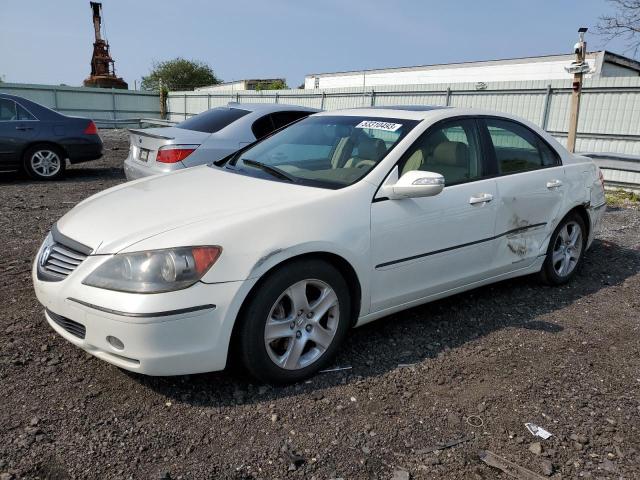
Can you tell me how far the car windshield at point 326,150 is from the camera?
11.3 feet

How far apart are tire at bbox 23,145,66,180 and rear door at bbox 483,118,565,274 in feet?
27.2

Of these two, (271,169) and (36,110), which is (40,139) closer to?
(36,110)

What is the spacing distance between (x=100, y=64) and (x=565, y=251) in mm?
44303

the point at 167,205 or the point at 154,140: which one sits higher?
the point at 154,140

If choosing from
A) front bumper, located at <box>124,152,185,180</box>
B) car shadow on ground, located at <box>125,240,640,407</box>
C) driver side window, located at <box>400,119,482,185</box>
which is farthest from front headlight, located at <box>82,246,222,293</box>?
front bumper, located at <box>124,152,185,180</box>

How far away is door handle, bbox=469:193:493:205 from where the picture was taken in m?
3.68

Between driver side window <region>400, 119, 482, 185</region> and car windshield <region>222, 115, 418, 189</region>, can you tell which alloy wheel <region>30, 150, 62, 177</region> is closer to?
car windshield <region>222, 115, 418, 189</region>

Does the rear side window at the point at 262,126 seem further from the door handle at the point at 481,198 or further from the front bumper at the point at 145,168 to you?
the door handle at the point at 481,198

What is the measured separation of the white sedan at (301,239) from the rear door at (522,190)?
0.04 feet

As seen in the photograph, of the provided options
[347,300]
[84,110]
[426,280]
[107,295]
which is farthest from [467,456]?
[84,110]

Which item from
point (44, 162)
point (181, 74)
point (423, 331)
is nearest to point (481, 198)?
point (423, 331)

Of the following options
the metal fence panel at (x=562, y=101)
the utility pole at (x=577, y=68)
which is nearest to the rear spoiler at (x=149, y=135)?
the utility pole at (x=577, y=68)

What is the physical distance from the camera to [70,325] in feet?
9.21

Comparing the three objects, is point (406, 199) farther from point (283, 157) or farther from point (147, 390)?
point (147, 390)
